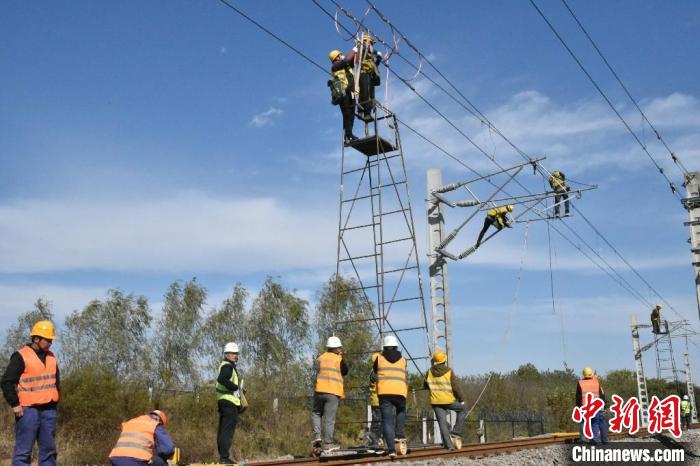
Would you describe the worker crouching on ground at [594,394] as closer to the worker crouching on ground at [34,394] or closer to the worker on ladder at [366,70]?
the worker on ladder at [366,70]

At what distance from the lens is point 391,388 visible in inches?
449

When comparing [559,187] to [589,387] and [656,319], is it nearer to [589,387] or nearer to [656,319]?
[589,387]

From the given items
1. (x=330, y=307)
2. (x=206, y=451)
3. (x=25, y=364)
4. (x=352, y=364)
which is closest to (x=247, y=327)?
(x=330, y=307)

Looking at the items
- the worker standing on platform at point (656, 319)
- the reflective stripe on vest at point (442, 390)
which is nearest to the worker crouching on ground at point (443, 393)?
the reflective stripe on vest at point (442, 390)

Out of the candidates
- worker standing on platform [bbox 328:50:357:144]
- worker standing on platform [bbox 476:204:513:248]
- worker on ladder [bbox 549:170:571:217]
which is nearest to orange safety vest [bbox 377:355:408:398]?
worker standing on platform [bbox 328:50:357:144]

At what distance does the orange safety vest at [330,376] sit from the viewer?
11414 millimetres

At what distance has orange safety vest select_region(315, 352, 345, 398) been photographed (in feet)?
37.4

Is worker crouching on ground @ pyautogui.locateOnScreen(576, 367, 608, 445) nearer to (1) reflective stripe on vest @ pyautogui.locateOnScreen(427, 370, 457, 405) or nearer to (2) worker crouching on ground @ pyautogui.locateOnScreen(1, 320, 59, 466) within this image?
(1) reflective stripe on vest @ pyautogui.locateOnScreen(427, 370, 457, 405)

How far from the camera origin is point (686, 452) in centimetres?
1603

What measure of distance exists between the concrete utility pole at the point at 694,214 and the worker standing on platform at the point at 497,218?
33.7 ft

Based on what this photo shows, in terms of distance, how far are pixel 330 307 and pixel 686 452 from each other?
96.0 ft

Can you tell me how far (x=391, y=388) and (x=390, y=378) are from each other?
6.0 inches

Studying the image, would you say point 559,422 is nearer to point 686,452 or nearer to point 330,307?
point 330,307

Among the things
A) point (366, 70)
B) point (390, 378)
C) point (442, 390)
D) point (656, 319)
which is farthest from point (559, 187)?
point (656, 319)
